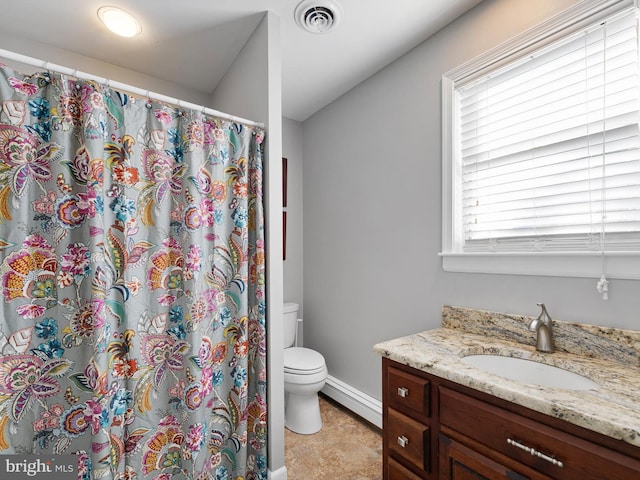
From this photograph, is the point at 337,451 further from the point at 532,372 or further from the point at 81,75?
the point at 81,75

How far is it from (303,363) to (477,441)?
4.13 feet

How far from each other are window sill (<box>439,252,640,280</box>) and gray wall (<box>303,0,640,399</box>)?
0.04 meters

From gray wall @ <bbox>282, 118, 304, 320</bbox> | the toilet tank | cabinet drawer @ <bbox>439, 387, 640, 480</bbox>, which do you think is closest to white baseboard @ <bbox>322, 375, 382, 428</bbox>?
the toilet tank

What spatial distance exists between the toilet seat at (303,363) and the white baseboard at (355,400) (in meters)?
0.36

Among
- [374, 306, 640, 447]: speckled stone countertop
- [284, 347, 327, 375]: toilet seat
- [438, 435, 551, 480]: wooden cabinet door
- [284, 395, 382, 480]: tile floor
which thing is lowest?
[284, 395, 382, 480]: tile floor

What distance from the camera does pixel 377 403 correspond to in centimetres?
214

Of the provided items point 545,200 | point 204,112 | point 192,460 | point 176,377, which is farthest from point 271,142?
point 192,460

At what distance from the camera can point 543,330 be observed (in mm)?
1291

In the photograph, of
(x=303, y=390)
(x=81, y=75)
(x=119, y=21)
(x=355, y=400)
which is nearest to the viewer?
(x=81, y=75)

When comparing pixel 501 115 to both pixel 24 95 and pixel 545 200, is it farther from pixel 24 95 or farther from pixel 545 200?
pixel 24 95

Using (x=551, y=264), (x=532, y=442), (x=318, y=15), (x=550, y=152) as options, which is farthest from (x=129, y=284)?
(x=550, y=152)

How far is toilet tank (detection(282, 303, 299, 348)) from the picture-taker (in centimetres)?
259

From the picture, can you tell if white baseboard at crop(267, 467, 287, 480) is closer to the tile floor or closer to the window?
the tile floor

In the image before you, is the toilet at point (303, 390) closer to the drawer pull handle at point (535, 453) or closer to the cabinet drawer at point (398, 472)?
the cabinet drawer at point (398, 472)
